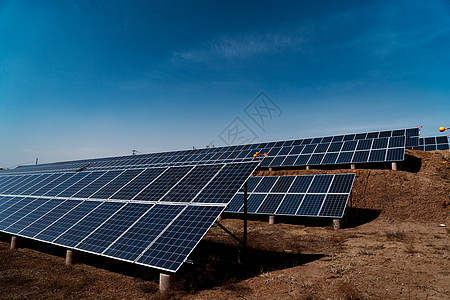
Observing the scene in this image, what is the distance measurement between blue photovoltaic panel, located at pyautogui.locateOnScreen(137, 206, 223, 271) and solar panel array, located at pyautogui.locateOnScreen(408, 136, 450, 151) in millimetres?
38219

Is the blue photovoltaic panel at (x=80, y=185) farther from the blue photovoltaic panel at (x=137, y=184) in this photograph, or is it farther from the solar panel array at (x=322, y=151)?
the solar panel array at (x=322, y=151)

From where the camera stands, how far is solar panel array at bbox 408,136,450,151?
3449cm

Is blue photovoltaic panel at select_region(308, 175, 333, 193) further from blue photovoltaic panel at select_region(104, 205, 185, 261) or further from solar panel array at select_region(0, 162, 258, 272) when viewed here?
blue photovoltaic panel at select_region(104, 205, 185, 261)

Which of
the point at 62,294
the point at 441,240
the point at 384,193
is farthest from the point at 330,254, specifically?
the point at 384,193

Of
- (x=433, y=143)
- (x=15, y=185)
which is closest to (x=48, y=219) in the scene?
(x=15, y=185)

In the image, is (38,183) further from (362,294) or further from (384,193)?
(384,193)

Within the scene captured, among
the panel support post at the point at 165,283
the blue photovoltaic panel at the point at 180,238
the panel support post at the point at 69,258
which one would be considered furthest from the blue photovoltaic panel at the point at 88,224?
the panel support post at the point at 165,283

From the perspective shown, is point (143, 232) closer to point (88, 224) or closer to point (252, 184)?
point (88, 224)

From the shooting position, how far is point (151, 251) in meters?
8.56

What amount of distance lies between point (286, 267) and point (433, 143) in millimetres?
37419

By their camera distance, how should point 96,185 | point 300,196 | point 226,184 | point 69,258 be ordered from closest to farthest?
point 226,184, point 69,258, point 96,185, point 300,196

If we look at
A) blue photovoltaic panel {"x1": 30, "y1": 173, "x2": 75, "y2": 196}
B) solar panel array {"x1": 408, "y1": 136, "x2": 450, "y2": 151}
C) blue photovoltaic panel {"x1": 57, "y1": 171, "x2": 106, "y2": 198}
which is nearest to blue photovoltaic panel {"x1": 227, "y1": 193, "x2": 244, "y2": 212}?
blue photovoltaic panel {"x1": 57, "y1": 171, "x2": 106, "y2": 198}

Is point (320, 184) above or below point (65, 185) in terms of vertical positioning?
above

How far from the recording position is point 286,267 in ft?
35.1
